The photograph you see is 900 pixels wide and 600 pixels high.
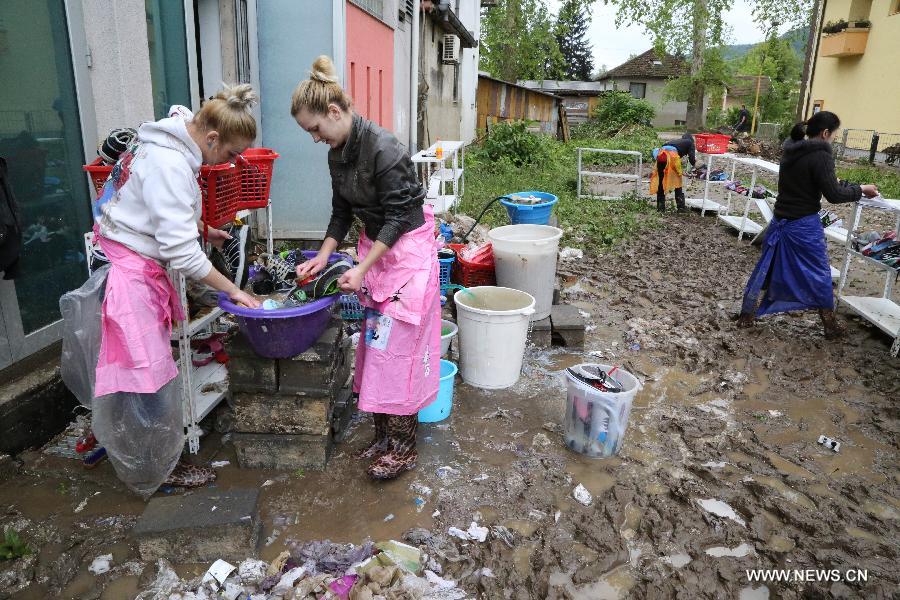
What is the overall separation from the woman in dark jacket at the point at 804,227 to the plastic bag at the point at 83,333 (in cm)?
509

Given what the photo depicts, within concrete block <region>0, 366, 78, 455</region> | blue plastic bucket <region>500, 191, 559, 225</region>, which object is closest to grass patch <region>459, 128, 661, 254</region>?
blue plastic bucket <region>500, 191, 559, 225</region>

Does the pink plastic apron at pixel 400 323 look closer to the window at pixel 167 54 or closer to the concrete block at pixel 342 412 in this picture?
the concrete block at pixel 342 412

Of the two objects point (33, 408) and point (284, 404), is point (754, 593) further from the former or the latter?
point (33, 408)

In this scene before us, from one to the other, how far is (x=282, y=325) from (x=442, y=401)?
1370 mm

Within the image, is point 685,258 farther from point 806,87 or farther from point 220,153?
point 806,87

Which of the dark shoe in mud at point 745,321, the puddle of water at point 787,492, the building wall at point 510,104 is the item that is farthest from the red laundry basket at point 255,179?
the building wall at point 510,104

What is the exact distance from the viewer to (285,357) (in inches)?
118

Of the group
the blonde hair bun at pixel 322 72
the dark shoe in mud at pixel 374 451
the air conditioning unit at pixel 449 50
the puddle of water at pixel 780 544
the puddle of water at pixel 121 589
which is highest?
the air conditioning unit at pixel 449 50

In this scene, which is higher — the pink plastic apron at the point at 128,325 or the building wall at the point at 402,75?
the building wall at the point at 402,75

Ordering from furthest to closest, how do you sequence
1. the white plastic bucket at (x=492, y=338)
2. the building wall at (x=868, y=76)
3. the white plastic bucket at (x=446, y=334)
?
1. the building wall at (x=868, y=76)
2. the white plastic bucket at (x=446, y=334)
3. the white plastic bucket at (x=492, y=338)

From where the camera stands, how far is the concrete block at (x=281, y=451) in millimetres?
3211

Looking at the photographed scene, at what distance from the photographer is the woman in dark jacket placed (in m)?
4.92

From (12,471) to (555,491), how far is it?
9.33 feet

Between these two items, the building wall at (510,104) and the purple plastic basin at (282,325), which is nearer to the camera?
the purple plastic basin at (282,325)
